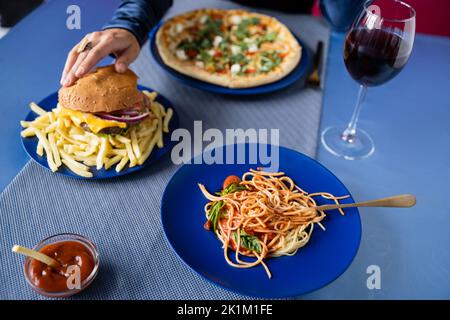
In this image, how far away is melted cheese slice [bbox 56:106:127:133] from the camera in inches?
65.2

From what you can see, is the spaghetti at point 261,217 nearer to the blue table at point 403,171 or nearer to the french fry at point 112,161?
the blue table at point 403,171

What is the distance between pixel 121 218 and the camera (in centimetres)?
158

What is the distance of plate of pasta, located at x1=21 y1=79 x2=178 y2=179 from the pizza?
556mm

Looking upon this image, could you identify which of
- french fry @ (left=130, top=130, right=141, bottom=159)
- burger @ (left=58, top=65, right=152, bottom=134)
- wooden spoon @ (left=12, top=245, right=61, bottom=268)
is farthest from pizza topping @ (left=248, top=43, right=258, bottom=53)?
wooden spoon @ (left=12, top=245, right=61, bottom=268)

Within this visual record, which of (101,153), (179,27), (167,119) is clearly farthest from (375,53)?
(179,27)

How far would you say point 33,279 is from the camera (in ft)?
4.13

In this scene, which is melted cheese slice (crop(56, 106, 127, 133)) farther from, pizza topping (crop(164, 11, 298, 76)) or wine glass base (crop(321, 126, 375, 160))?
wine glass base (crop(321, 126, 375, 160))

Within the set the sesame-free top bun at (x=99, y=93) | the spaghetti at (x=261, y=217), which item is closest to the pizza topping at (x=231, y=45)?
the sesame-free top bun at (x=99, y=93)

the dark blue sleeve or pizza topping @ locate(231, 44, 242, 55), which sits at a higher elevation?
the dark blue sleeve

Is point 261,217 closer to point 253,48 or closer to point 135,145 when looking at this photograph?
point 135,145

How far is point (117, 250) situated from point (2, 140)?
821mm

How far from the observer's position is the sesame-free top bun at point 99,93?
1.66 metres

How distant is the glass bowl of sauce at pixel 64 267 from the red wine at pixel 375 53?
125cm

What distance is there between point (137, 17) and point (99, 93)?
64 centimetres
